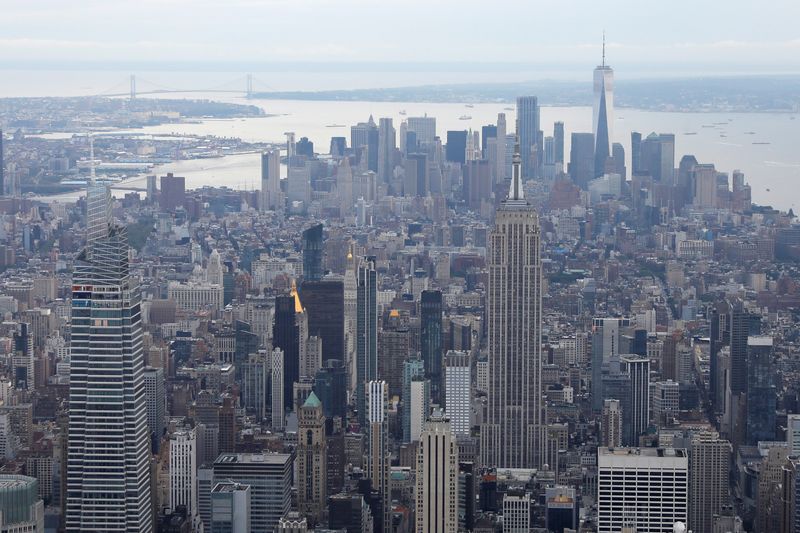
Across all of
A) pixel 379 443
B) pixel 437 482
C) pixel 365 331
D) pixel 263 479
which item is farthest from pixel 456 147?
pixel 437 482

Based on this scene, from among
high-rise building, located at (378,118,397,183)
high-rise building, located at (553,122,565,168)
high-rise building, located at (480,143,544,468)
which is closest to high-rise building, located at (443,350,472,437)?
high-rise building, located at (480,143,544,468)

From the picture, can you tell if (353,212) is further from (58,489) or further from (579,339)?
(58,489)

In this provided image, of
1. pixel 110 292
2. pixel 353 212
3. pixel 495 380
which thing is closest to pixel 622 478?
pixel 110 292

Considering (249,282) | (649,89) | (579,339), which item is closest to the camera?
(649,89)

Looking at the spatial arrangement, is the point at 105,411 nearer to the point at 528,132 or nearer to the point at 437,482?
the point at 437,482

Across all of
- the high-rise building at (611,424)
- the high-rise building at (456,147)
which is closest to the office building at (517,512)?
the high-rise building at (611,424)

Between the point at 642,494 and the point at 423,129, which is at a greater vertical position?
the point at 423,129
